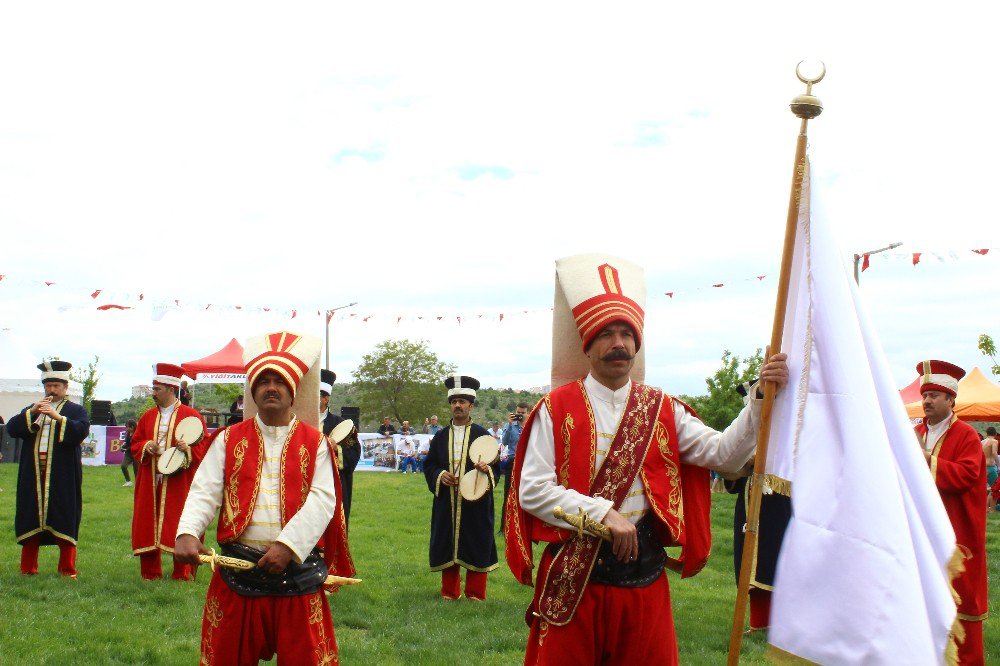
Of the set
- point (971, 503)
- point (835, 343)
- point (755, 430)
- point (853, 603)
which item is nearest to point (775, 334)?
point (835, 343)

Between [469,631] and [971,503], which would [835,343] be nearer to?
[971,503]

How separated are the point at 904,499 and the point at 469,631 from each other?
18.6 feet

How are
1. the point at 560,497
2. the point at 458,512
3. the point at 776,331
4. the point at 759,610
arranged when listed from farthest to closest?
the point at 458,512, the point at 759,610, the point at 560,497, the point at 776,331

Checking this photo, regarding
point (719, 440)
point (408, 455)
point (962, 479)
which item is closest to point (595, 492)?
point (719, 440)

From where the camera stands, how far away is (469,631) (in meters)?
8.63

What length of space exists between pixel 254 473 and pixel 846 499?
278 cm

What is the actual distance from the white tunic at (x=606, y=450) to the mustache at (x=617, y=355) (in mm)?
176

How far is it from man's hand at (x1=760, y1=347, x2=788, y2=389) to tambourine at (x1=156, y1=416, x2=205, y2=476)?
7498 mm

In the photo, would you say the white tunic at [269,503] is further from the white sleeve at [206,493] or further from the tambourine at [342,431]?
the tambourine at [342,431]

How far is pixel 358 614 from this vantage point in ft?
30.1

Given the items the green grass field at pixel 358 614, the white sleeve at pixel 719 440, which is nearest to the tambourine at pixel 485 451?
the green grass field at pixel 358 614

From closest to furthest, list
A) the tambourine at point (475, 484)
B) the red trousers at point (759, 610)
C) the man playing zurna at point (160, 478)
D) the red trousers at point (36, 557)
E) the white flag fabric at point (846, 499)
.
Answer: the white flag fabric at point (846, 499)
the red trousers at point (759, 610)
the tambourine at point (475, 484)
the man playing zurna at point (160, 478)
the red trousers at point (36, 557)

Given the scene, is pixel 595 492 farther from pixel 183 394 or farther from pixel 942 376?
pixel 183 394

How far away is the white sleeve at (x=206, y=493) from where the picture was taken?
4.89 m
